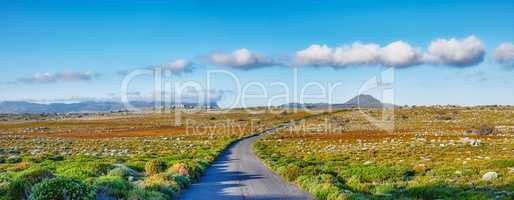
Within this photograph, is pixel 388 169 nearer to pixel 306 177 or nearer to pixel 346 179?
pixel 346 179

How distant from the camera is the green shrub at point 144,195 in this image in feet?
59.0

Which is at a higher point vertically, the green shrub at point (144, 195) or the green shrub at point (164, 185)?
the green shrub at point (144, 195)

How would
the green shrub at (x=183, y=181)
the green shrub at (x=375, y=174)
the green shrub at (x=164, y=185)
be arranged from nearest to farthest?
the green shrub at (x=164, y=185) < the green shrub at (x=183, y=181) < the green shrub at (x=375, y=174)

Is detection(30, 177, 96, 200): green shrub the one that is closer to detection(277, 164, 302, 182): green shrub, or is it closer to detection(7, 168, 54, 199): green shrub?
detection(7, 168, 54, 199): green shrub

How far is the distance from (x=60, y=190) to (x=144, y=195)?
4071 mm

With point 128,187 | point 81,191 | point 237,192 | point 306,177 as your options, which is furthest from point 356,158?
point 81,191

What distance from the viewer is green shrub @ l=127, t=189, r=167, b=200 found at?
59.0ft

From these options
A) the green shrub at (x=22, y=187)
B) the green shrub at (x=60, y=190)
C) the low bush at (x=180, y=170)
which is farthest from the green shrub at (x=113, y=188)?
the low bush at (x=180, y=170)

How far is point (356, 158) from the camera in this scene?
140ft

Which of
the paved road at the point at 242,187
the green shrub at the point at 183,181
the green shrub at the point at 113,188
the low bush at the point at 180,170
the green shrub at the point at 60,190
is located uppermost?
the green shrub at the point at 60,190

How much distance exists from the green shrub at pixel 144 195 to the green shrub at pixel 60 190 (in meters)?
2.76

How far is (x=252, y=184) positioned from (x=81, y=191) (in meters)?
11.1

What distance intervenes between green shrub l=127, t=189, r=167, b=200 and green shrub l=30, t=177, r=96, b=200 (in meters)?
2.76

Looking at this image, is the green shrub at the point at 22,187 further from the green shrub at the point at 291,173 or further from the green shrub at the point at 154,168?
the green shrub at the point at 291,173
